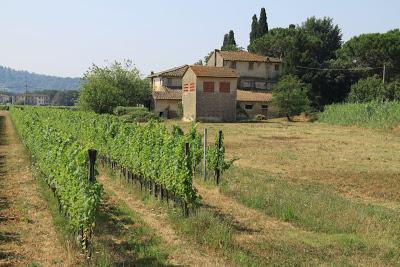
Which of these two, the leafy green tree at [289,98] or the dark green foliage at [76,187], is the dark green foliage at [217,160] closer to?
the dark green foliage at [76,187]

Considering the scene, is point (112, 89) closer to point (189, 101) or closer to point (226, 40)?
point (189, 101)

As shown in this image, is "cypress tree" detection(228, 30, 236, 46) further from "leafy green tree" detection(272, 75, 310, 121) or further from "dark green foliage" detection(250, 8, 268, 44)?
"leafy green tree" detection(272, 75, 310, 121)

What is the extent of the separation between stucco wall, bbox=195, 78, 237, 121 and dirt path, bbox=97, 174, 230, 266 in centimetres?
3928

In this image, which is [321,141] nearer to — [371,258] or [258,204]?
[258,204]

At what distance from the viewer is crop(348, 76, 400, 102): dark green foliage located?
5506cm

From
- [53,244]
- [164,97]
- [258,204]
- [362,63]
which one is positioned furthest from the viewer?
[362,63]

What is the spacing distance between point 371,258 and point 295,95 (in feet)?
156

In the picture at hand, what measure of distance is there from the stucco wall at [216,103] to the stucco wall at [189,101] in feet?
2.44

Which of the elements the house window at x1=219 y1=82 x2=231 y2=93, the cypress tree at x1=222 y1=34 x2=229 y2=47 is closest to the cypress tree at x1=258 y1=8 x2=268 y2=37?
the cypress tree at x1=222 y1=34 x2=229 y2=47

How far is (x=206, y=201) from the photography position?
12641 mm

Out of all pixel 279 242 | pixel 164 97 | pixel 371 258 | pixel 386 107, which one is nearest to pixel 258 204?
pixel 279 242

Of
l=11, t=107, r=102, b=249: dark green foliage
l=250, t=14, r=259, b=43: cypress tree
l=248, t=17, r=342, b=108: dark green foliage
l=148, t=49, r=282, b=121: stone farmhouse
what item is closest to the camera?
l=11, t=107, r=102, b=249: dark green foliage

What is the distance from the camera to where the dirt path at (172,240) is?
26.2ft

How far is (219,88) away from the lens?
53062 mm
